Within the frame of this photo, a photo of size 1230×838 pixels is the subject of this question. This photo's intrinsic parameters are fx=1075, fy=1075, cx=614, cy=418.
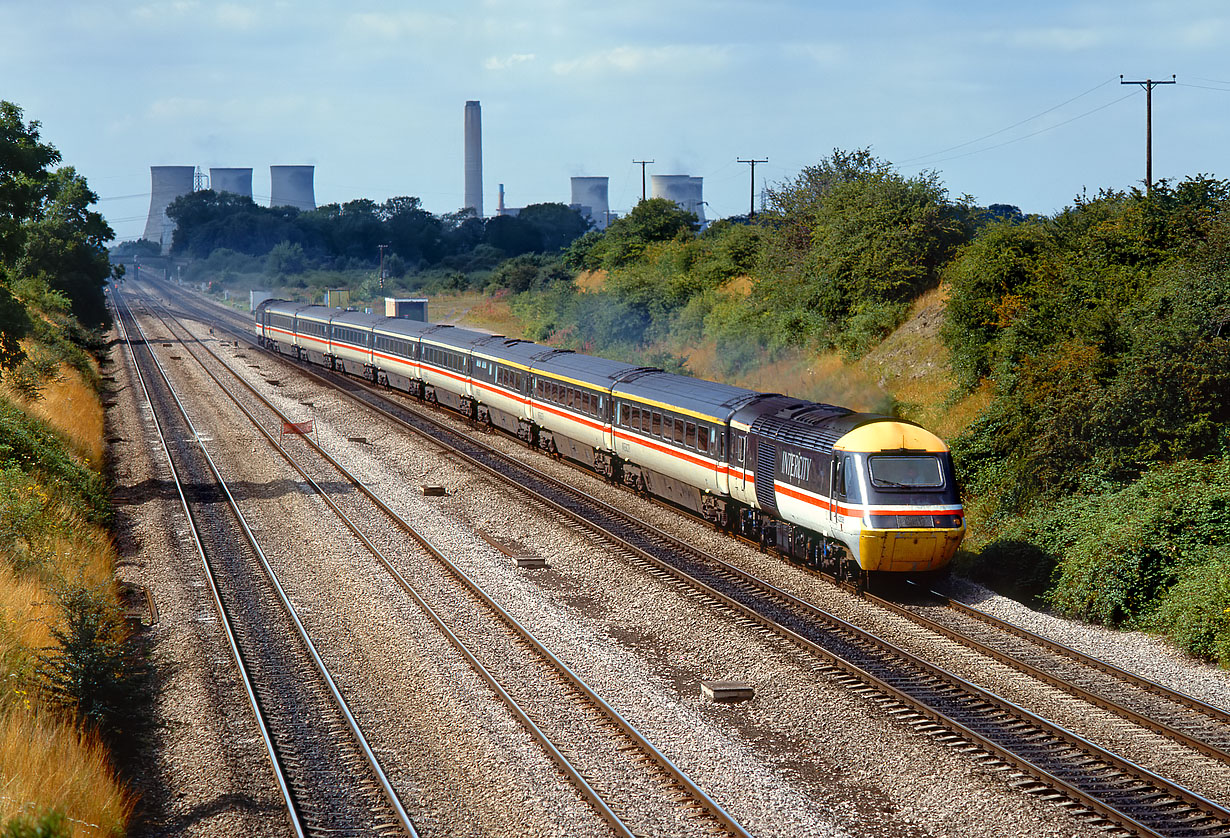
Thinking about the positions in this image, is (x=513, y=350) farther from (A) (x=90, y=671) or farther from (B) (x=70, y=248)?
(B) (x=70, y=248)

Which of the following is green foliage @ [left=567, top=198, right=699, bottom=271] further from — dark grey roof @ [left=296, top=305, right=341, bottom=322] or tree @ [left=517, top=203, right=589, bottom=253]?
tree @ [left=517, top=203, right=589, bottom=253]

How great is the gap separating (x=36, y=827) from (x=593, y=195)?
194817 mm

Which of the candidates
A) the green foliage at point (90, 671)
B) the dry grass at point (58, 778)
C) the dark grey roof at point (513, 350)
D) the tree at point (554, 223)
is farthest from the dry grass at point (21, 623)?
the tree at point (554, 223)

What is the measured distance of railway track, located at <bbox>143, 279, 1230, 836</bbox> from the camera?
1099 centimetres

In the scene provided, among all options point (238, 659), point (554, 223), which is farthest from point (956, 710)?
point (554, 223)

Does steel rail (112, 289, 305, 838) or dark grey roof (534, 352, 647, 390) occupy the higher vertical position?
dark grey roof (534, 352, 647, 390)

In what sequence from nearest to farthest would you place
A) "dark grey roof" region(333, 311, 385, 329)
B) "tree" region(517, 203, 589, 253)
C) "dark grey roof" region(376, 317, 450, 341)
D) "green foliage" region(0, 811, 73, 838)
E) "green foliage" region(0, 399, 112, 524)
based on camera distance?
"green foliage" region(0, 811, 73, 838), "green foliage" region(0, 399, 112, 524), "dark grey roof" region(376, 317, 450, 341), "dark grey roof" region(333, 311, 385, 329), "tree" region(517, 203, 589, 253)

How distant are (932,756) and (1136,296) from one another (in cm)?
1681

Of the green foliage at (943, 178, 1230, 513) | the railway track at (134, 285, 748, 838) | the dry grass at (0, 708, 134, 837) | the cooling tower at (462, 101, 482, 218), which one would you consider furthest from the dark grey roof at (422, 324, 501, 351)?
the cooling tower at (462, 101, 482, 218)

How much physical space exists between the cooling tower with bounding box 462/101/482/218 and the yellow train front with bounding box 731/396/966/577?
162 metres

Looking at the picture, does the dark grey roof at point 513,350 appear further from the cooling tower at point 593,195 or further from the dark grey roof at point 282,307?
the cooling tower at point 593,195

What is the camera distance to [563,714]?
13648 millimetres

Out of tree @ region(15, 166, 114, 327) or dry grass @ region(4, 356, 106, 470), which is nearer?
dry grass @ region(4, 356, 106, 470)

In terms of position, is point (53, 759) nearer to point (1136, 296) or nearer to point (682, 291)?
point (1136, 296)
